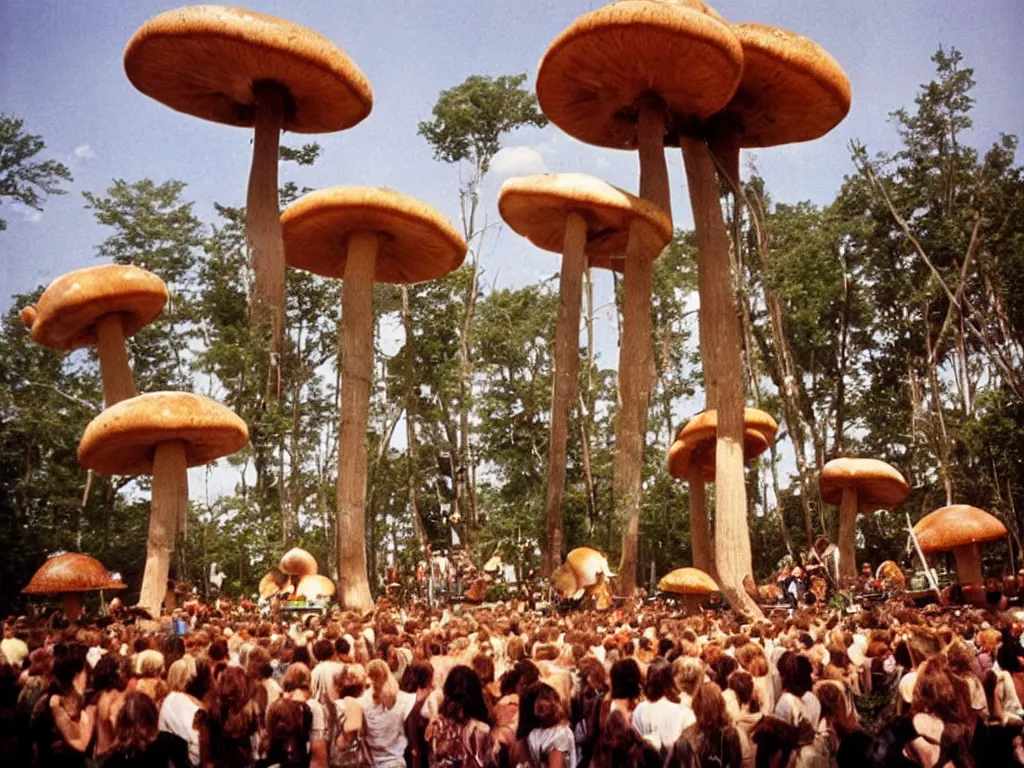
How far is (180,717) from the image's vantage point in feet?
17.6

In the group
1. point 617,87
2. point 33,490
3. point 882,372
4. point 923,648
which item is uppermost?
point 617,87

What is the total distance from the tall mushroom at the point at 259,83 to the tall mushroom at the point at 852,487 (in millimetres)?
13332

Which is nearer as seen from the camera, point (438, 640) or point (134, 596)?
point (438, 640)

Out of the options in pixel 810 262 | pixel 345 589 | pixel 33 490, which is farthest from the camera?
pixel 810 262

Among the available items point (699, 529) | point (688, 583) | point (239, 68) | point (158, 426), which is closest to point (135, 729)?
point (158, 426)

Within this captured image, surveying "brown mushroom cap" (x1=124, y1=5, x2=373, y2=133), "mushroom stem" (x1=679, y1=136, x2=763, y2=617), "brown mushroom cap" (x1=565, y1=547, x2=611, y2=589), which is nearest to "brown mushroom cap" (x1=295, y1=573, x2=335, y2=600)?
"brown mushroom cap" (x1=565, y1=547, x2=611, y2=589)

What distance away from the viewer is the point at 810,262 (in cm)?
3006

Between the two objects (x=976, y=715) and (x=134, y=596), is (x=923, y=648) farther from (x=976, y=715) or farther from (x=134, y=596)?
(x=134, y=596)

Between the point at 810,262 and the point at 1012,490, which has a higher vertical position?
the point at 810,262

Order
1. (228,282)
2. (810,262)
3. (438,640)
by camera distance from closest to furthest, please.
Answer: (438,640)
(810,262)
(228,282)

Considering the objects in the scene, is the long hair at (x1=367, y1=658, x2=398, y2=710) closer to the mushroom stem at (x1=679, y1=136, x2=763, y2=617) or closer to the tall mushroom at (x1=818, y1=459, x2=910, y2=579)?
the mushroom stem at (x1=679, y1=136, x2=763, y2=617)

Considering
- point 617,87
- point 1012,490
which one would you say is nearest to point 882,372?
point 1012,490

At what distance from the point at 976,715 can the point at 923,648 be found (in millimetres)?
853

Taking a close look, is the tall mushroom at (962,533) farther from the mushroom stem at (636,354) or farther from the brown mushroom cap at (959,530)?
the mushroom stem at (636,354)
